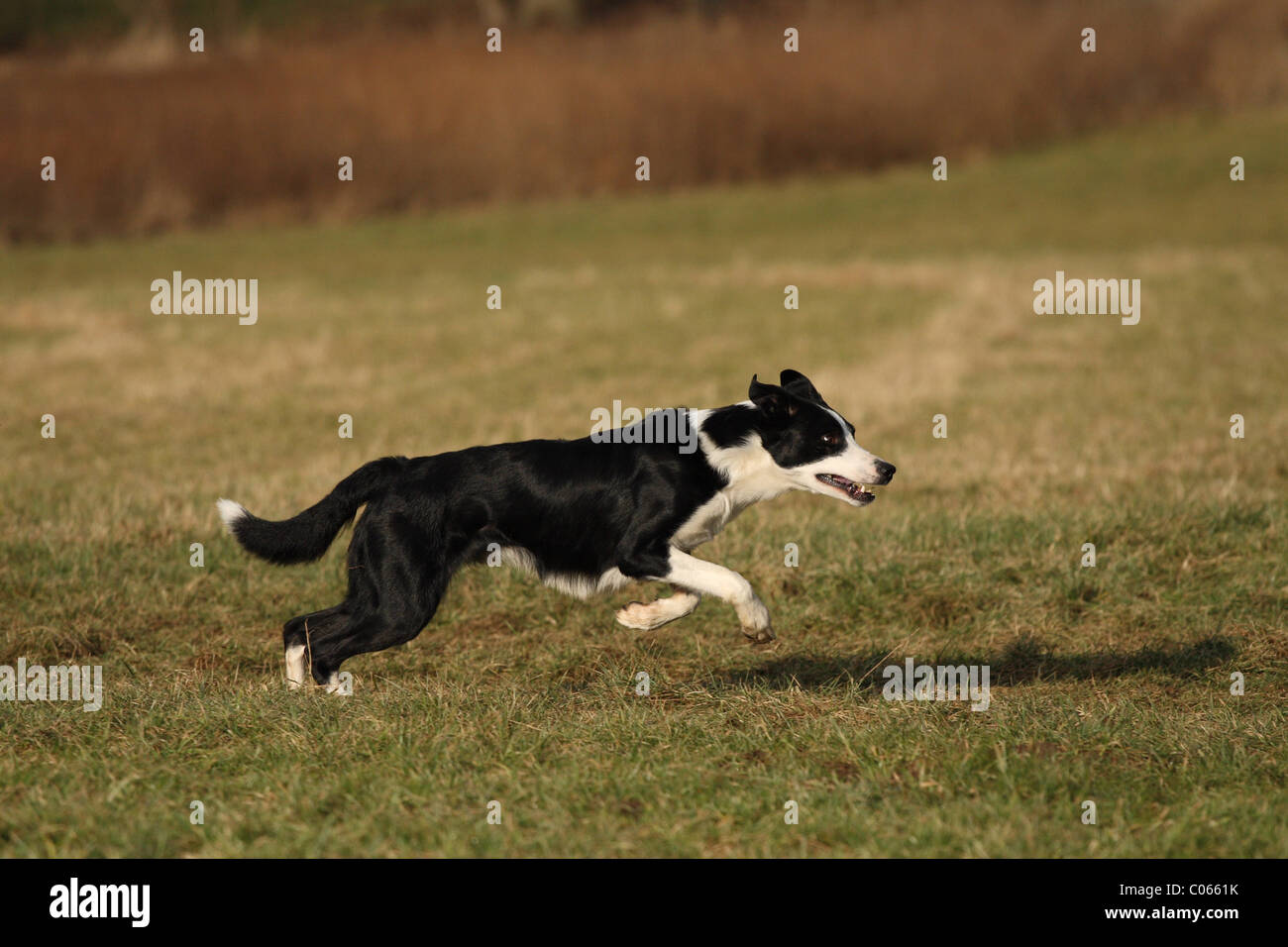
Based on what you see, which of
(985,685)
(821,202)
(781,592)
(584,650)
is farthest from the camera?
(821,202)

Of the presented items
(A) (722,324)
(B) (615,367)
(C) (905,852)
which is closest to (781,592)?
(C) (905,852)

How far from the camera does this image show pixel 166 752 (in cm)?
548

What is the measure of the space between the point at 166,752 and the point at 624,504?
2141 mm

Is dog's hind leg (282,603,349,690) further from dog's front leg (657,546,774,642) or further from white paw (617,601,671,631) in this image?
dog's front leg (657,546,774,642)

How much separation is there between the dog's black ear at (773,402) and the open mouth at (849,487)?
0.32 meters

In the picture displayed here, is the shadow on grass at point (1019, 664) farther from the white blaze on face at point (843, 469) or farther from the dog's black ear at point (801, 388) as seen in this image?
the dog's black ear at point (801, 388)

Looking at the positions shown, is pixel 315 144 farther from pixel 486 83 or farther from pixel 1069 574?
pixel 1069 574

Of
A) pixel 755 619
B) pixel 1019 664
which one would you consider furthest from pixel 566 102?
pixel 755 619

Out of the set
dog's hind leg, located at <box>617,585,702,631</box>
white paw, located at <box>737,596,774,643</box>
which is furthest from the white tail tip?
white paw, located at <box>737,596,774,643</box>

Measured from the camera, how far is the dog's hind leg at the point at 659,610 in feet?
21.4

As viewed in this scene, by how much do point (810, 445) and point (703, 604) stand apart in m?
1.93

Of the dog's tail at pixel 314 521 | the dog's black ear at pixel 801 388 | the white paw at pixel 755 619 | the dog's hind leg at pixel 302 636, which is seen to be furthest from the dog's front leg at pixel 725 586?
the dog's hind leg at pixel 302 636

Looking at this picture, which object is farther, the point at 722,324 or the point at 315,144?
the point at 315,144

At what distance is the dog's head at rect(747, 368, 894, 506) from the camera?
6480 millimetres
